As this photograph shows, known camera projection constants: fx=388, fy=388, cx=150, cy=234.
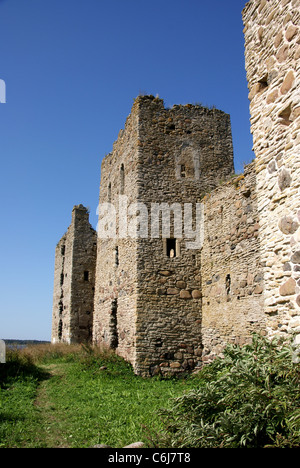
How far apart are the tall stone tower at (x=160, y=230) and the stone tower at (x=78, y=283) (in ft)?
13.4

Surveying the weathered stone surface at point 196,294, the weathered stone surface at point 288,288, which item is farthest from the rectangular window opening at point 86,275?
the weathered stone surface at point 288,288

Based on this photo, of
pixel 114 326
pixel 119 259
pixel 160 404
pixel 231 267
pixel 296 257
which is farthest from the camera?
pixel 119 259

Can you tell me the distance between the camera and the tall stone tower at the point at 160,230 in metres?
11.1

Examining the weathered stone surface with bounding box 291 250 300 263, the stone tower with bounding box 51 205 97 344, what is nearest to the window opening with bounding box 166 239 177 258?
the weathered stone surface with bounding box 291 250 300 263

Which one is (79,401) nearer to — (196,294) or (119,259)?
(196,294)

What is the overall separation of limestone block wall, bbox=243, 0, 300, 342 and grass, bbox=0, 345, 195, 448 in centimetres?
243

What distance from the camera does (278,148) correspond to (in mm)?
5188

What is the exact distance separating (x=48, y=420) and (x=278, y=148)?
20.3 ft

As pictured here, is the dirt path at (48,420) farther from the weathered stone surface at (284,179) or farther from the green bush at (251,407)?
the weathered stone surface at (284,179)

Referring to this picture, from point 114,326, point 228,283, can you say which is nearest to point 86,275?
point 114,326

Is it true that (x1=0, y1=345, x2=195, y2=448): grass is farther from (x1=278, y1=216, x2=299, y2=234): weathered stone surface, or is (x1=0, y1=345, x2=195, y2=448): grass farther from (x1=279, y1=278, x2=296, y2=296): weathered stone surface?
(x1=278, y1=216, x2=299, y2=234): weathered stone surface

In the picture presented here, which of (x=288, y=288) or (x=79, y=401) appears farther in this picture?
(x=79, y=401)

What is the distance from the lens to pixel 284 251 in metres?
4.92
